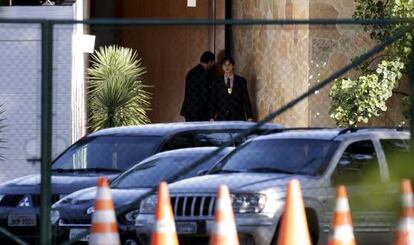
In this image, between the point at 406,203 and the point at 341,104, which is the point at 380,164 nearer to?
the point at 406,203

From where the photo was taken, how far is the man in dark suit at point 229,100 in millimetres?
13523

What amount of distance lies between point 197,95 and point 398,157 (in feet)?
5.99

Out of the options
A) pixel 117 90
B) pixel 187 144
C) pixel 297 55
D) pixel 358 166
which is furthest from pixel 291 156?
pixel 297 55

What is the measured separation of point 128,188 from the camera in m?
14.0

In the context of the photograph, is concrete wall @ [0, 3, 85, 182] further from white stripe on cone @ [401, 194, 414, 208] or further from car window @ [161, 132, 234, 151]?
white stripe on cone @ [401, 194, 414, 208]

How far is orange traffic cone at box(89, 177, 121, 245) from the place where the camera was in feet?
36.6

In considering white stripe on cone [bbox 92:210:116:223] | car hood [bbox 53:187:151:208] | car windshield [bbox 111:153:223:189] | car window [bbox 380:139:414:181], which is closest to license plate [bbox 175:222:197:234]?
car windshield [bbox 111:153:223:189]

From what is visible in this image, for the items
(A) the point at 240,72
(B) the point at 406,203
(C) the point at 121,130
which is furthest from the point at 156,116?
(B) the point at 406,203

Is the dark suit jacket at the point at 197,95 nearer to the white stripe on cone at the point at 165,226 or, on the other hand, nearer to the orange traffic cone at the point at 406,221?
the white stripe on cone at the point at 165,226

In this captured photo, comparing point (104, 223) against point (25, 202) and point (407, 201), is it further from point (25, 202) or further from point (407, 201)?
point (25, 202)

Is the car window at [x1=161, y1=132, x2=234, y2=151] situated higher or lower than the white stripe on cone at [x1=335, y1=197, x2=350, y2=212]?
higher

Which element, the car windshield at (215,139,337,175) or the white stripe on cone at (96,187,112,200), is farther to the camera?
the car windshield at (215,139,337,175)

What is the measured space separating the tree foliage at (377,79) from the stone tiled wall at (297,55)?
183mm

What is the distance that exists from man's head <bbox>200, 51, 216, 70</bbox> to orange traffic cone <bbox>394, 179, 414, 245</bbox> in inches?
147
